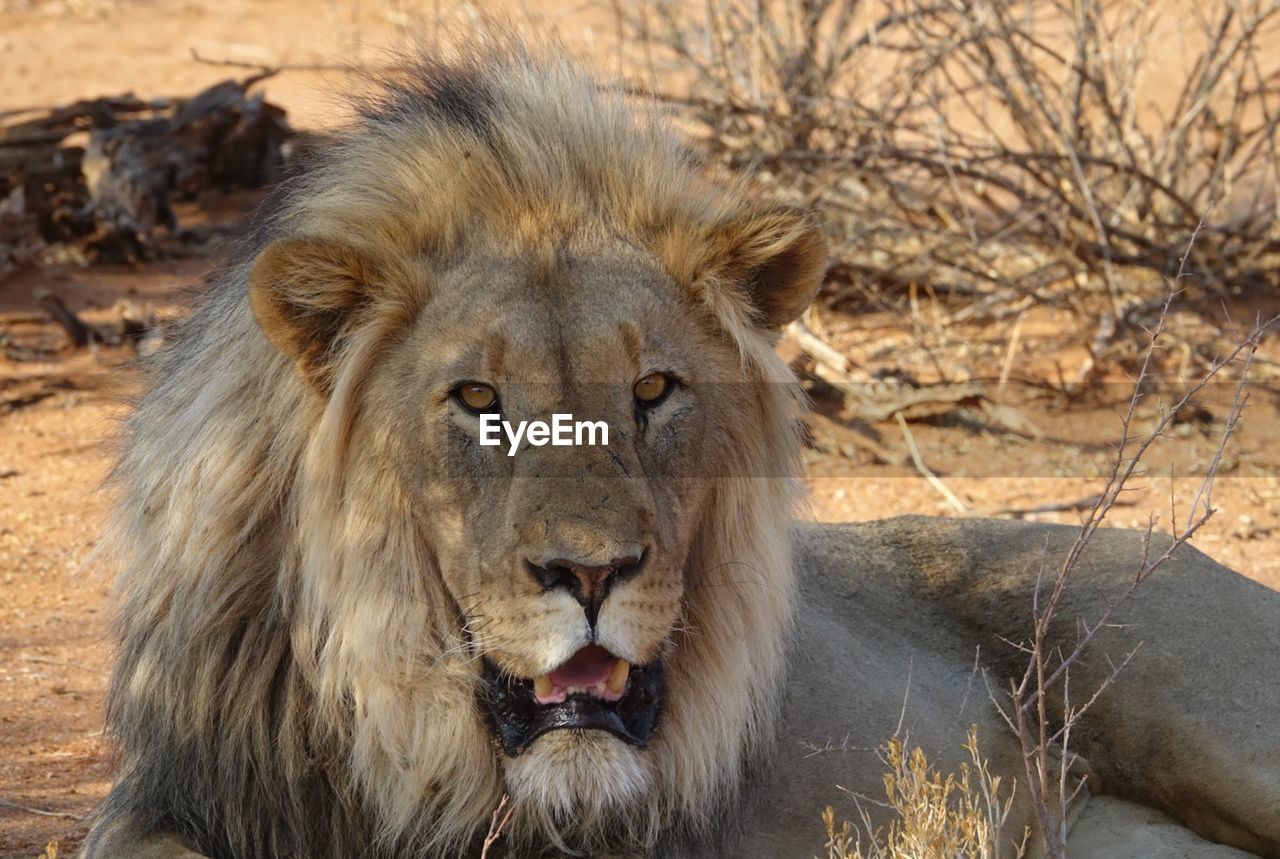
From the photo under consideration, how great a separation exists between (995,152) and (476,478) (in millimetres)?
5077

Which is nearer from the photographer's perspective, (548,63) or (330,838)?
(330,838)

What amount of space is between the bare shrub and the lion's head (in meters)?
4.20

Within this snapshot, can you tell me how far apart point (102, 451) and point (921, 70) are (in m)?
4.50

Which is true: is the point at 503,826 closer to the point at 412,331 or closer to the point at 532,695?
the point at 532,695

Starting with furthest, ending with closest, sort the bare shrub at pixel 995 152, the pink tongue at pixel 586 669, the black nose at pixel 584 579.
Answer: the bare shrub at pixel 995 152
the pink tongue at pixel 586 669
the black nose at pixel 584 579

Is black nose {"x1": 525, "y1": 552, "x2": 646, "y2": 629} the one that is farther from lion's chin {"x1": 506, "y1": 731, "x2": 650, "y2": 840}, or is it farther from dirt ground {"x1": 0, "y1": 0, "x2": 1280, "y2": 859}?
dirt ground {"x1": 0, "y1": 0, "x2": 1280, "y2": 859}

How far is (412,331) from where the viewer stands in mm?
2992

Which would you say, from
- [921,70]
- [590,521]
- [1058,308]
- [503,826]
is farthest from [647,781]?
[1058,308]

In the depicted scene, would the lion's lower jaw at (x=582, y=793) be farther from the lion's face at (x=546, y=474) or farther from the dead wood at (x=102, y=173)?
the dead wood at (x=102, y=173)

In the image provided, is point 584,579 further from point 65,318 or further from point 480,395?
point 65,318

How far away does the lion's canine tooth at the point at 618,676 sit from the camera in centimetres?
281

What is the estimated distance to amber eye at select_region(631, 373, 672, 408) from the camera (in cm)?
295

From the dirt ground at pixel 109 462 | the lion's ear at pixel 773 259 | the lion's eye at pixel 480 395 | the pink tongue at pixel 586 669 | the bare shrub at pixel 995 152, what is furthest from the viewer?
the bare shrub at pixel 995 152

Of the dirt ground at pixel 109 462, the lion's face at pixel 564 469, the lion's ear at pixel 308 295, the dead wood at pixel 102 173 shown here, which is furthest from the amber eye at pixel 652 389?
the dead wood at pixel 102 173
